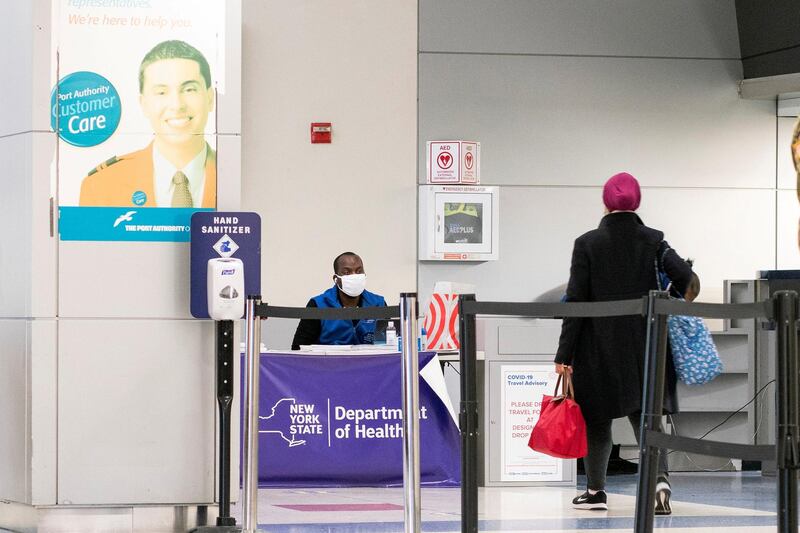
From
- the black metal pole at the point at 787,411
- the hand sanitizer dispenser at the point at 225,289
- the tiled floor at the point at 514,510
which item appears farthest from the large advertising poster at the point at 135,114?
the black metal pole at the point at 787,411

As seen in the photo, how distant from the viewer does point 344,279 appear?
8.20 meters

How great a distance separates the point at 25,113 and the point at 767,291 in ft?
19.3

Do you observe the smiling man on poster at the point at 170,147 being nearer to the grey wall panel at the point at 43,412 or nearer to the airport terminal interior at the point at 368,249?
the airport terminal interior at the point at 368,249

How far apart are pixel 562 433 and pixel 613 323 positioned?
1.96ft

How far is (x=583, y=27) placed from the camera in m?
10.5

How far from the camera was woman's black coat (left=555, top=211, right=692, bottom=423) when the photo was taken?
6293 mm

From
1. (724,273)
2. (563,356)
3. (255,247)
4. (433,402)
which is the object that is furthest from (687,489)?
(255,247)

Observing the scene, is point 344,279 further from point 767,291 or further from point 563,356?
point 767,291

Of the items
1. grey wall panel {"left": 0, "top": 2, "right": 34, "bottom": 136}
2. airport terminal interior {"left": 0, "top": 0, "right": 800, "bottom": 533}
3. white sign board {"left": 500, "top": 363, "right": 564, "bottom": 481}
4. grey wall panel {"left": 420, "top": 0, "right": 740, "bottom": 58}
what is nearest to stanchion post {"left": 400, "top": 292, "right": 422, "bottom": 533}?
airport terminal interior {"left": 0, "top": 0, "right": 800, "bottom": 533}

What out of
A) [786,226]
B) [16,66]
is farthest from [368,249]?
[16,66]

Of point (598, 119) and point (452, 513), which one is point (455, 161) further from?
point (452, 513)

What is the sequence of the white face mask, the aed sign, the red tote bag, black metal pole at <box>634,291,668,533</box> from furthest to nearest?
the aed sign, the white face mask, the red tote bag, black metal pole at <box>634,291,668,533</box>

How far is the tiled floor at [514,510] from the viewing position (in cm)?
605

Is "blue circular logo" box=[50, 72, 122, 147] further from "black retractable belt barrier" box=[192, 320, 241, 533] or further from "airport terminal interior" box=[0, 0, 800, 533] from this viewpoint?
"black retractable belt barrier" box=[192, 320, 241, 533]
